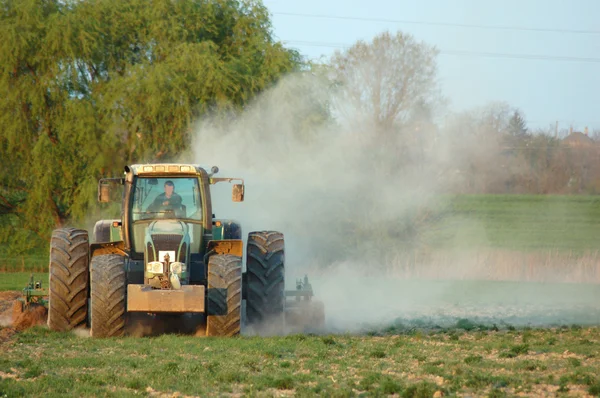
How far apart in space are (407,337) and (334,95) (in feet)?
66.9

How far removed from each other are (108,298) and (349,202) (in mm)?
23717

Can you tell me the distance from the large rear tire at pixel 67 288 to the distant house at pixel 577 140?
94.9 feet

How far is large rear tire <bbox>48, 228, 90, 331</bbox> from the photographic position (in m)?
14.9

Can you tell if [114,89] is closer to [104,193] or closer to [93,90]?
[93,90]

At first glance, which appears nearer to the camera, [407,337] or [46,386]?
[46,386]

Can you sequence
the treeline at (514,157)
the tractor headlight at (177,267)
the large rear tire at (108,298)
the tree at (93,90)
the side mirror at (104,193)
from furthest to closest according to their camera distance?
1. the treeline at (514,157)
2. the tree at (93,90)
3. the side mirror at (104,193)
4. the tractor headlight at (177,267)
5. the large rear tire at (108,298)

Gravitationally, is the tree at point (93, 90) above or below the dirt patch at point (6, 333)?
above

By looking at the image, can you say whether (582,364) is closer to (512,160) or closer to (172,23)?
(172,23)

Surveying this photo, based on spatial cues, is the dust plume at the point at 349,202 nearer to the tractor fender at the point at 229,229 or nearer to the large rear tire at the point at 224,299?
the tractor fender at the point at 229,229

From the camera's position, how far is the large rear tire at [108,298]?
14.1 metres

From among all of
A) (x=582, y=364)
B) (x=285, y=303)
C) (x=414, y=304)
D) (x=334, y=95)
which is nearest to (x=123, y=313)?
(x=285, y=303)

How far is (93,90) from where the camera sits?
3128cm

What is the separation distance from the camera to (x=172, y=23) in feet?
104

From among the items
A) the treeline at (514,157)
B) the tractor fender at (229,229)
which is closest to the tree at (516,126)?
the treeline at (514,157)
